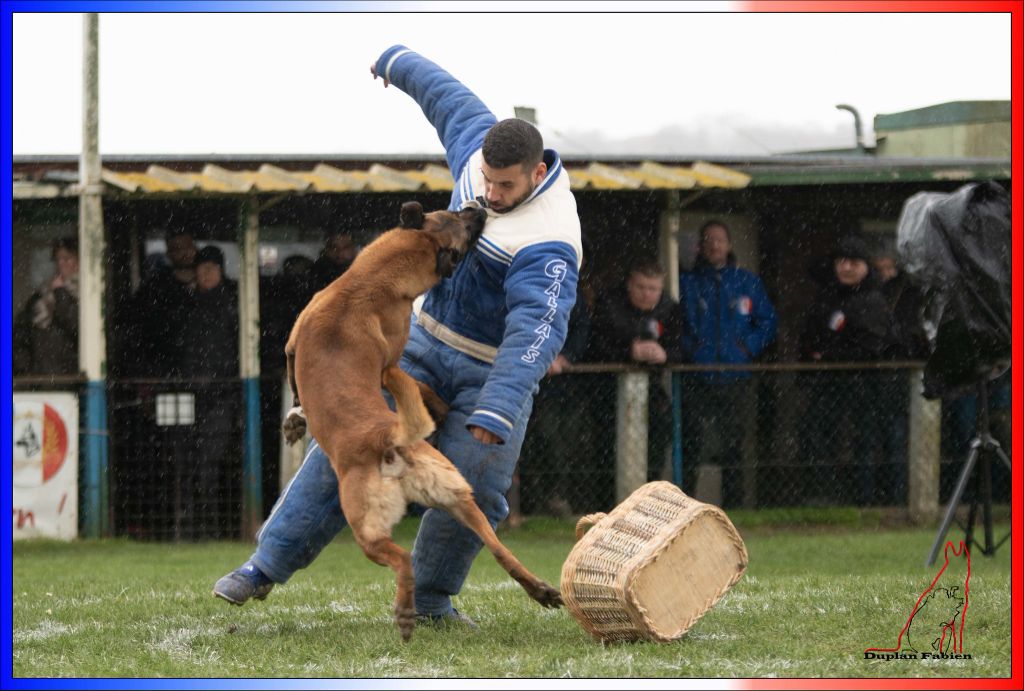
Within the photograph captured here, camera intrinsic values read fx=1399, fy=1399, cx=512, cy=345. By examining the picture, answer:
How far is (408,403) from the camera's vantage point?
4.79 meters

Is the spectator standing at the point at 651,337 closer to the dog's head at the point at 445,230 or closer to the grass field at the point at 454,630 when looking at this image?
the grass field at the point at 454,630

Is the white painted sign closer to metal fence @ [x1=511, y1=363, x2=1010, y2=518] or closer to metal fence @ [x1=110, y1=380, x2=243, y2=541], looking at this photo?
metal fence @ [x1=110, y1=380, x2=243, y2=541]

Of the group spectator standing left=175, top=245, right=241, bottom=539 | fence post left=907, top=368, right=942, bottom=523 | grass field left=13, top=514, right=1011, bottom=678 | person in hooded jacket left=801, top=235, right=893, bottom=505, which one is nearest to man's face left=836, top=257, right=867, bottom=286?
person in hooded jacket left=801, top=235, right=893, bottom=505

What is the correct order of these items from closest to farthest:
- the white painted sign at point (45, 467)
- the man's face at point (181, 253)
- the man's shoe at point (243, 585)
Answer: the man's shoe at point (243, 585) < the white painted sign at point (45, 467) < the man's face at point (181, 253)

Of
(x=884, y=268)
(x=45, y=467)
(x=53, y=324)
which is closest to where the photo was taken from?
(x=45, y=467)

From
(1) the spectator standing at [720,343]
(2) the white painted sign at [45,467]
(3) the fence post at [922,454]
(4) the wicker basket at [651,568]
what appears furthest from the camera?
→ (3) the fence post at [922,454]

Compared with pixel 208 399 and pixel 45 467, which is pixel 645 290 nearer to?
pixel 208 399

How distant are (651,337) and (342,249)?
7.21ft

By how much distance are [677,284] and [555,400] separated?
4.61ft

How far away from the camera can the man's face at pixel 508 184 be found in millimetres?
4895

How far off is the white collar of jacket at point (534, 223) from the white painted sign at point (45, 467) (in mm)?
5131

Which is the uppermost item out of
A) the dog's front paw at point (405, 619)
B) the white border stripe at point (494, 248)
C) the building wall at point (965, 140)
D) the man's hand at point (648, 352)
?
the building wall at point (965, 140)

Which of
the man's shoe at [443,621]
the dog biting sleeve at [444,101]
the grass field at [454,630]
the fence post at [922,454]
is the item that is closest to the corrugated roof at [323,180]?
the fence post at [922,454]

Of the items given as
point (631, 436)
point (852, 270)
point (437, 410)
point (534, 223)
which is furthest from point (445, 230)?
point (852, 270)
